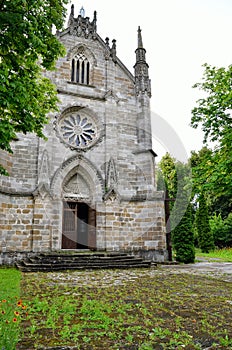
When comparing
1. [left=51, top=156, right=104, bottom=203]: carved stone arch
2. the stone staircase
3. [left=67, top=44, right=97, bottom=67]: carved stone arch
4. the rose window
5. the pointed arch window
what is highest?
[left=67, top=44, right=97, bottom=67]: carved stone arch

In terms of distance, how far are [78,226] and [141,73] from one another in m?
9.91

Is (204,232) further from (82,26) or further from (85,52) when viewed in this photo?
(82,26)

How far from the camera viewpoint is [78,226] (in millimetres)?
14844

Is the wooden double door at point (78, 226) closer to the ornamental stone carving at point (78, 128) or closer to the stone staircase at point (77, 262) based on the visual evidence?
the stone staircase at point (77, 262)

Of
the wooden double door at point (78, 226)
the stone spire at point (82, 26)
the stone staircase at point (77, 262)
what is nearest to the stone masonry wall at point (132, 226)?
the wooden double door at point (78, 226)

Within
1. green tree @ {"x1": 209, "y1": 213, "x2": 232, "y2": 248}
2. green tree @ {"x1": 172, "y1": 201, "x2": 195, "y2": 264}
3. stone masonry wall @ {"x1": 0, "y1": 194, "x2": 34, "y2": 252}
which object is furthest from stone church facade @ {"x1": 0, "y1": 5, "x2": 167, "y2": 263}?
green tree @ {"x1": 209, "y1": 213, "x2": 232, "y2": 248}

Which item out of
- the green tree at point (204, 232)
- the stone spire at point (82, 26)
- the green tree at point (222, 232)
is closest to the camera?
the stone spire at point (82, 26)

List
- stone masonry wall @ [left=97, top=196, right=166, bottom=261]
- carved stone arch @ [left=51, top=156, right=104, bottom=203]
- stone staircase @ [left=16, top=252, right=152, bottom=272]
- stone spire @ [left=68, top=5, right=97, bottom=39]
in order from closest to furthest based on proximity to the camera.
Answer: stone staircase @ [left=16, top=252, right=152, bottom=272] < stone masonry wall @ [left=97, top=196, right=166, bottom=261] < carved stone arch @ [left=51, top=156, right=104, bottom=203] < stone spire @ [left=68, top=5, right=97, bottom=39]

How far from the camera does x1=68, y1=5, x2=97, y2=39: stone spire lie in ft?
54.1

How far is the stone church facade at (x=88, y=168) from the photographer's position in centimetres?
1277

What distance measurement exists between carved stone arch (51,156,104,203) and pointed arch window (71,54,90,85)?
497 centimetres

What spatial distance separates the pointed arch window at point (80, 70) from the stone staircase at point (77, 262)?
9933 millimetres

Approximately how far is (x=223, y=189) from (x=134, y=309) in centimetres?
517

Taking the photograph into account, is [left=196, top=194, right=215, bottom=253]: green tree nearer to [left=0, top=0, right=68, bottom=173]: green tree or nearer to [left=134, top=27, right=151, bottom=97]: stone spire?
[left=134, top=27, right=151, bottom=97]: stone spire
